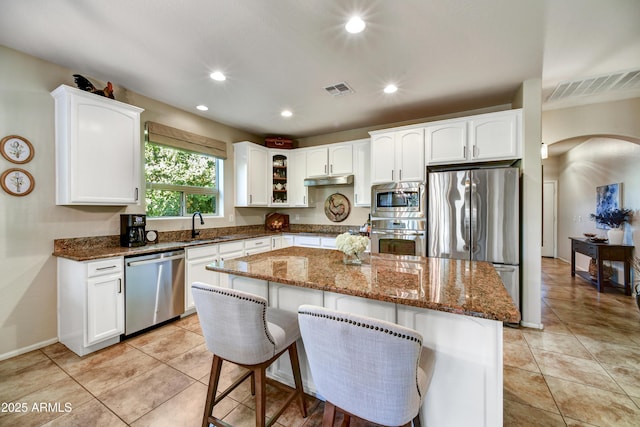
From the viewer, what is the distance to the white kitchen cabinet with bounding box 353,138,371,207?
161 inches

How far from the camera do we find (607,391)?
1.87 metres

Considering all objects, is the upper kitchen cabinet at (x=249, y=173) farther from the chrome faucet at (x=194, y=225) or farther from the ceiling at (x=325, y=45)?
the ceiling at (x=325, y=45)

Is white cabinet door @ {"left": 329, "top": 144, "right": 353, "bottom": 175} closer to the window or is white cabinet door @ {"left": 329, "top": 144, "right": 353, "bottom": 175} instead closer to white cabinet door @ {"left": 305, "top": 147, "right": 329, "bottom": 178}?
white cabinet door @ {"left": 305, "top": 147, "right": 329, "bottom": 178}

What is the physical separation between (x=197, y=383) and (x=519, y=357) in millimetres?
2707

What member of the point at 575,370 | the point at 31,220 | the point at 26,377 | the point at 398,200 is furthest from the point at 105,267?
the point at 575,370

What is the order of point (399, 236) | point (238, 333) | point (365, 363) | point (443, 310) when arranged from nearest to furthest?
point (365, 363) → point (443, 310) → point (238, 333) → point (399, 236)

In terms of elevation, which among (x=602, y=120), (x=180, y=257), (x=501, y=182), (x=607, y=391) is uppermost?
(x=602, y=120)

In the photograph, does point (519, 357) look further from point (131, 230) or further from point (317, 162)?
point (131, 230)

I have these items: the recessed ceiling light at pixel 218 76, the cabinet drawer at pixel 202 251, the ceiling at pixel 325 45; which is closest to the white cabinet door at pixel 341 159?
the ceiling at pixel 325 45

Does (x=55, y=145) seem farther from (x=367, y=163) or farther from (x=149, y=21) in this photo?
(x=367, y=163)

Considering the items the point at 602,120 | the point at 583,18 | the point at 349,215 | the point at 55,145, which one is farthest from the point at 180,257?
the point at 602,120

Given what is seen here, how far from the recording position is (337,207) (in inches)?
186

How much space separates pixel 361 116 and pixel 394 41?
1768 millimetres

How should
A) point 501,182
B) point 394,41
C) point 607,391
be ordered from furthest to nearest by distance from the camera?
point 501,182, point 394,41, point 607,391
